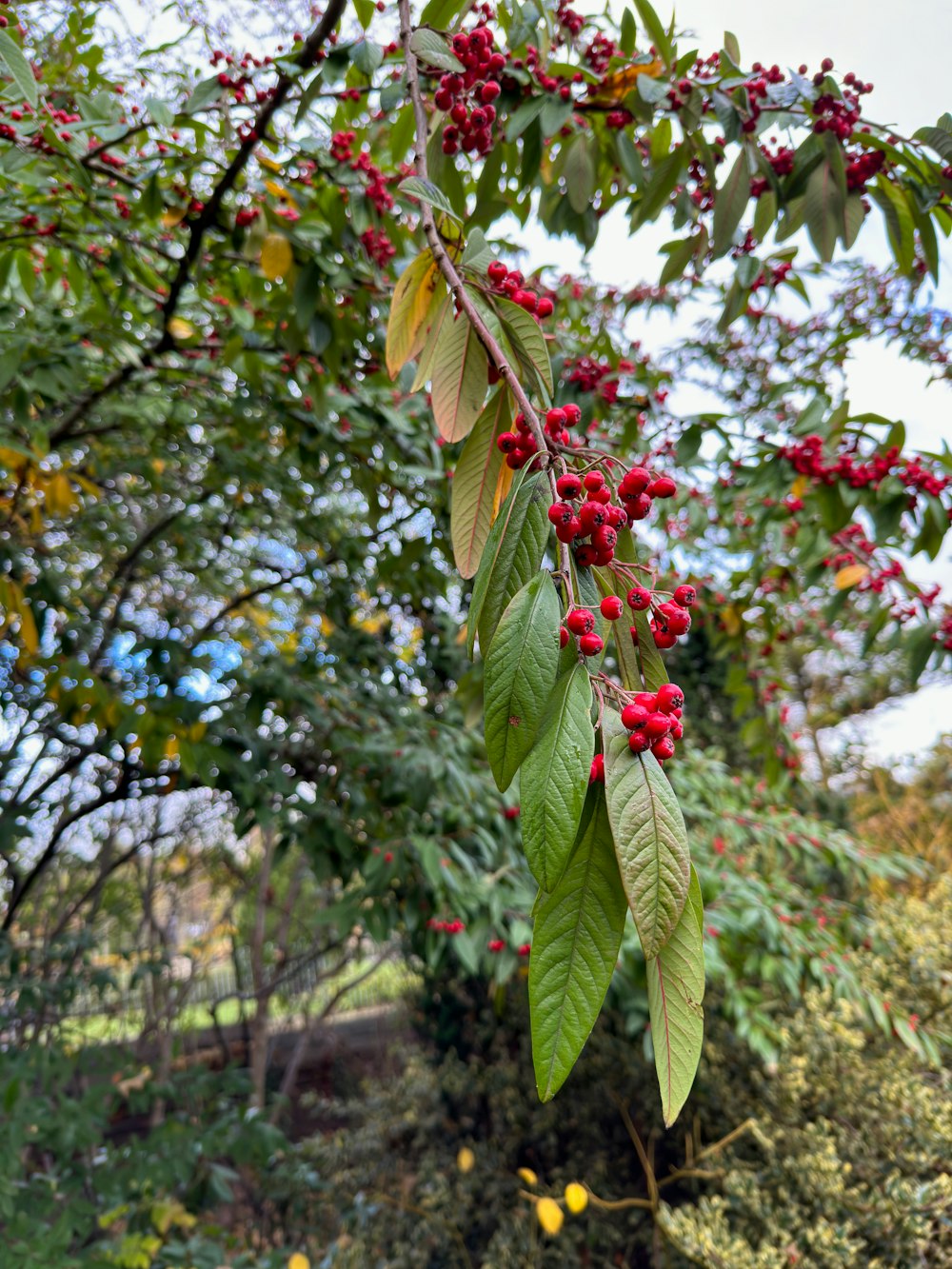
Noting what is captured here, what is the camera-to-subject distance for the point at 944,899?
9.81 ft

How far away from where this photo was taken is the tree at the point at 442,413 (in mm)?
411

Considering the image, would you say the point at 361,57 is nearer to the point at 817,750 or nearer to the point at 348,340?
the point at 348,340

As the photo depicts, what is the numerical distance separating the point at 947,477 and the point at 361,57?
3.81 ft

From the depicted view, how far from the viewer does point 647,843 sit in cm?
37

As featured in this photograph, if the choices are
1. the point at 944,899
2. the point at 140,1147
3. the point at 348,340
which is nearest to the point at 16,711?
the point at 140,1147

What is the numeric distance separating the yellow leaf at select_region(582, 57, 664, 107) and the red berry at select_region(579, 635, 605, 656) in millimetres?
1089

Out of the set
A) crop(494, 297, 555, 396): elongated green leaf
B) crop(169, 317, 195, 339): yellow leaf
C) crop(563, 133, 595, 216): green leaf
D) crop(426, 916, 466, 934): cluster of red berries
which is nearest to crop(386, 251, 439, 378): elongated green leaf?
crop(494, 297, 555, 396): elongated green leaf

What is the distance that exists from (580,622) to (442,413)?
0.81 feet

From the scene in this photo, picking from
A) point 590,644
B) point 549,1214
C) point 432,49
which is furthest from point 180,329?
point 549,1214

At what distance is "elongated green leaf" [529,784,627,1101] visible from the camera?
0.37 m

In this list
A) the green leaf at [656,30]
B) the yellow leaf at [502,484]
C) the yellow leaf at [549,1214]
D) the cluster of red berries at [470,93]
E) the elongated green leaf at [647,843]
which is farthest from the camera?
the yellow leaf at [549,1214]

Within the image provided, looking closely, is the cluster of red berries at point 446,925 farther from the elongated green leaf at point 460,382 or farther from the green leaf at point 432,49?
the green leaf at point 432,49

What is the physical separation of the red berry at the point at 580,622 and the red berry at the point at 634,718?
0.05m

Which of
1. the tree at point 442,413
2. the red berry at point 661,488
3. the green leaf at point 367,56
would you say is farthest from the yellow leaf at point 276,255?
the red berry at point 661,488
